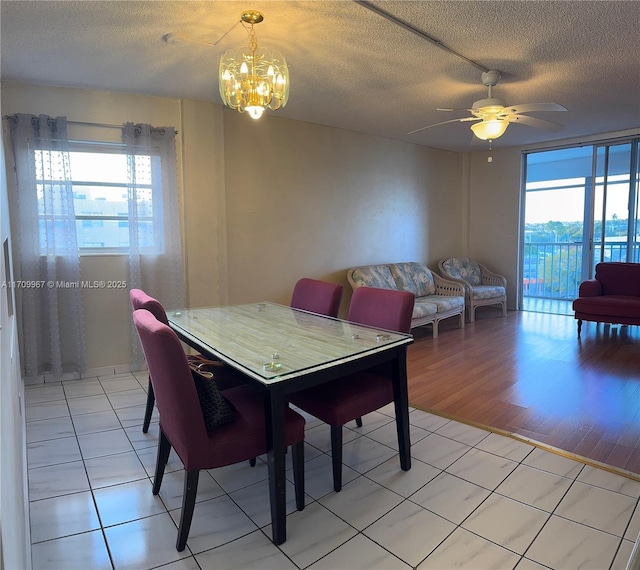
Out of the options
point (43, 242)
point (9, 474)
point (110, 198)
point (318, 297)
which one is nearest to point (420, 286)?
point (318, 297)

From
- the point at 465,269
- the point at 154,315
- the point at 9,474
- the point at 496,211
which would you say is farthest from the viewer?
the point at 496,211

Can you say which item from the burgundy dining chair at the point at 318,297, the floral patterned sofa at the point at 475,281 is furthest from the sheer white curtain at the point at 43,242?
the floral patterned sofa at the point at 475,281

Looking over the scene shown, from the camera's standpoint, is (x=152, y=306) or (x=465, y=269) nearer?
(x=152, y=306)

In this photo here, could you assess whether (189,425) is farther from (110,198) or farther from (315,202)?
(315,202)

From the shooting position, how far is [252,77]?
2.24 metres

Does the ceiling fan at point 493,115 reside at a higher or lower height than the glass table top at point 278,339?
higher

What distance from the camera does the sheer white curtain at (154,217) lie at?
3.73 m

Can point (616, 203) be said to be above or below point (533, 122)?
below

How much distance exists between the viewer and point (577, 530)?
1800 mm

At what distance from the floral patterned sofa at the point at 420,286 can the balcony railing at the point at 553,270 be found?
2.06 m

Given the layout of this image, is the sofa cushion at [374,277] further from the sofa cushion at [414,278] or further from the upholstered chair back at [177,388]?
the upholstered chair back at [177,388]

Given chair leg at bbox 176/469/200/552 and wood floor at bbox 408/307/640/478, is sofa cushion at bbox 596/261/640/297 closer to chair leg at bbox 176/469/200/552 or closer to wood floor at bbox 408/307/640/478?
wood floor at bbox 408/307/640/478

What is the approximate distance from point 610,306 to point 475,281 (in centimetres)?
206

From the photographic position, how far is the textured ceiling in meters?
2.34
